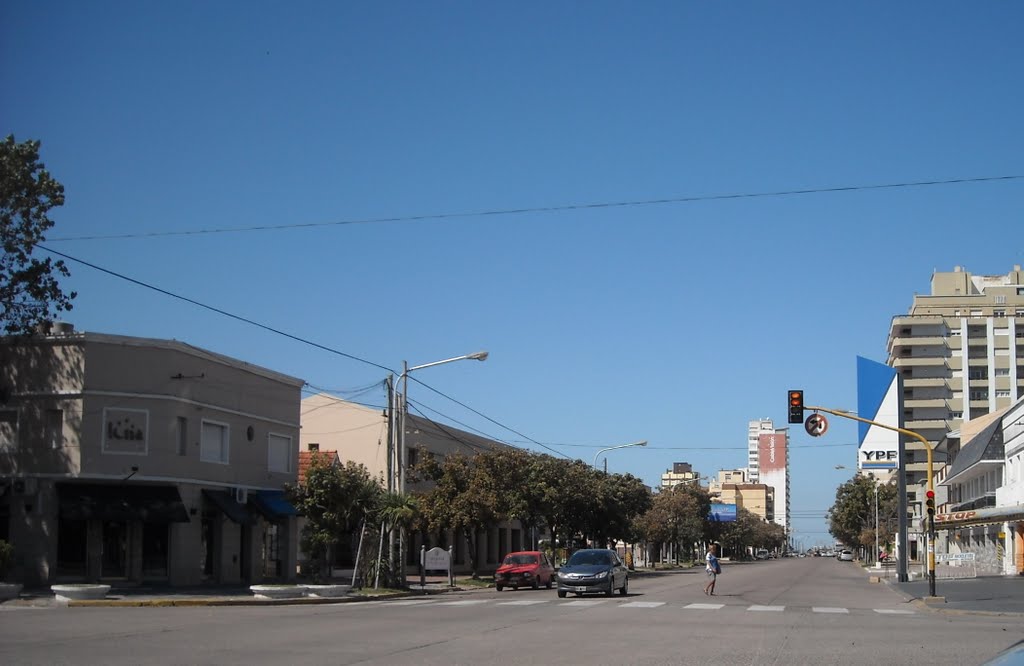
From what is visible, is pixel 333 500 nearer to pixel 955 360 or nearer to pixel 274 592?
pixel 274 592

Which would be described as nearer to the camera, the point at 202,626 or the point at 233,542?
the point at 202,626

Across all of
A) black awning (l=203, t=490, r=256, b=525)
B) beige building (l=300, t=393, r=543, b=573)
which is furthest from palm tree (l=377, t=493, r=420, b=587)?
beige building (l=300, t=393, r=543, b=573)

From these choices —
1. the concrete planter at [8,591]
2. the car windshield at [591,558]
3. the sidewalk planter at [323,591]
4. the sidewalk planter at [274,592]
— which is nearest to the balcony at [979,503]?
the car windshield at [591,558]

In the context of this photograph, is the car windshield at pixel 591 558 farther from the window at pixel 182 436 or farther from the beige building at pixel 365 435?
the beige building at pixel 365 435

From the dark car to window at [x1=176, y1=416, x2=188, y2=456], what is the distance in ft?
48.0

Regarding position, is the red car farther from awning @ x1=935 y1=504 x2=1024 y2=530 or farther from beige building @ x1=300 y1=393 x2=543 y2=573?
awning @ x1=935 y1=504 x2=1024 y2=530

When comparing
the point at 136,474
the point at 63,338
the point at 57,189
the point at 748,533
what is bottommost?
the point at 748,533

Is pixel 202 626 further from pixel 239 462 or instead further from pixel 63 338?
pixel 239 462

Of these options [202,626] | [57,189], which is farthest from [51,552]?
[202,626]

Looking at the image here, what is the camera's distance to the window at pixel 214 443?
1618 inches

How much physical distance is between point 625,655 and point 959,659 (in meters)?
5.23

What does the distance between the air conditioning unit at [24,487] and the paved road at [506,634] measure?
1043 centimetres

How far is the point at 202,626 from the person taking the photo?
22188 millimetres

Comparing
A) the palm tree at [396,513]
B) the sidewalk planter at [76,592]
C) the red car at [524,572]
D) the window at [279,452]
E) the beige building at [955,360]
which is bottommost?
the red car at [524,572]
